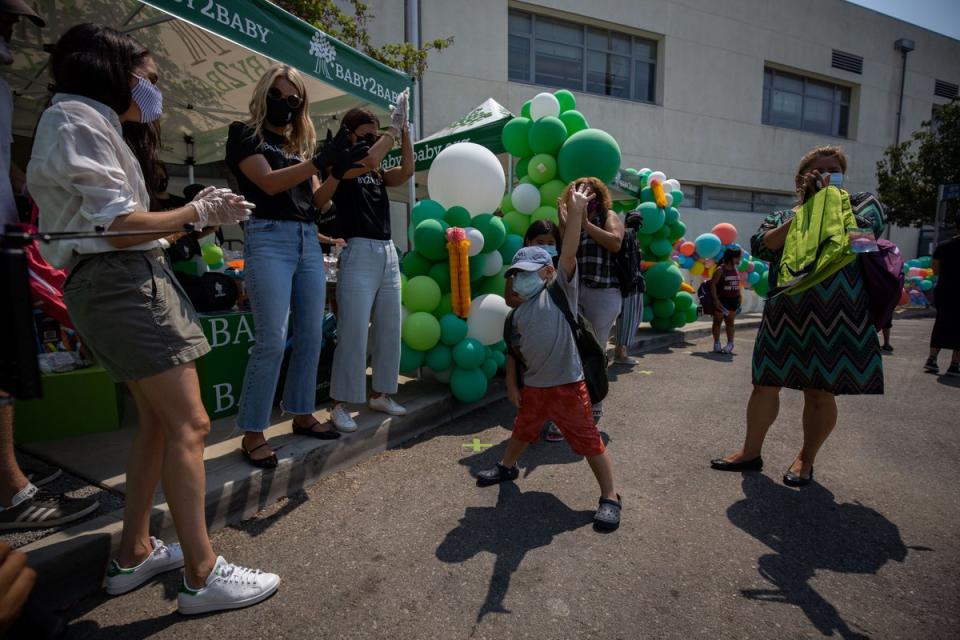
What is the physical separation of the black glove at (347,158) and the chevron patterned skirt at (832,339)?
2.35m

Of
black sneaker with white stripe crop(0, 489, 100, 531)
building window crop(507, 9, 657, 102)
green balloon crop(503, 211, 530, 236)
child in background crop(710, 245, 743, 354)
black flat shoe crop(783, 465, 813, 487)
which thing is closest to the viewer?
black sneaker with white stripe crop(0, 489, 100, 531)

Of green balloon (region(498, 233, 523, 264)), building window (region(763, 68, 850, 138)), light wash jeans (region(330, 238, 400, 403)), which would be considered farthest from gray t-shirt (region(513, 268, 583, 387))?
building window (region(763, 68, 850, 138))

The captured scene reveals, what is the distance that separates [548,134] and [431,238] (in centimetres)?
184

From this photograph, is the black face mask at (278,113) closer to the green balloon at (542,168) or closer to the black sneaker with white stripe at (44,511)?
the black sneaker with white stripe at (44,511)

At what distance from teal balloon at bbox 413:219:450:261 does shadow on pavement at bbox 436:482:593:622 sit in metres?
1.76

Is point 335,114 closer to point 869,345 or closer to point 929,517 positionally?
point 869,345

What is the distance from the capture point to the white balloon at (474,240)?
3.72m

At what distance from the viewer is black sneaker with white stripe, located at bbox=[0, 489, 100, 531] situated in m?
1.99

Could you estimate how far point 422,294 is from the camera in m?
3.75

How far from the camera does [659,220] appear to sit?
6715mm

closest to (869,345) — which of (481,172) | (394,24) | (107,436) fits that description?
(481,172)

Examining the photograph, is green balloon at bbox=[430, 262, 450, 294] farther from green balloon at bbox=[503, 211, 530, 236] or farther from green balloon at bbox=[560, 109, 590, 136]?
green balloon at bbox=[560, 109, 590, 136]

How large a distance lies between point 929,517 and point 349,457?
3084mm

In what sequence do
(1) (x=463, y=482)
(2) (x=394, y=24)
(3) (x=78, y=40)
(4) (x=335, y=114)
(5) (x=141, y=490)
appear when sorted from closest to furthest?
(3) (x=78, y=40) → (5) (x=141, y=490) → (1) (x=463, y=482) → (4) (x=335, y=114) → (2) (x=394, y=24)
